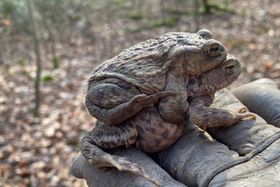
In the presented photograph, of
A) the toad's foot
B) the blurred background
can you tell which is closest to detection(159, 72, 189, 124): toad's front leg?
the toad's foot

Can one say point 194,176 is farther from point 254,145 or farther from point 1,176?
point 1,176

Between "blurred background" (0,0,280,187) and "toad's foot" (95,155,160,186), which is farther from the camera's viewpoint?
"blurred background" (0,0,280,187)

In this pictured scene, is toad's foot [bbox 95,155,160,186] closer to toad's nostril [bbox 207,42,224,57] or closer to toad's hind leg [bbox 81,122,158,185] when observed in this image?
toad's hind leg [bbox 81,122,158,185]

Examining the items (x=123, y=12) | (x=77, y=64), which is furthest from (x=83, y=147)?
(x=123, y=12)

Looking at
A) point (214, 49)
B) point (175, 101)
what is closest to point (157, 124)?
point (175, 101)

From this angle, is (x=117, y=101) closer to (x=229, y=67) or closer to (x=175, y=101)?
(x=175, y=101)
